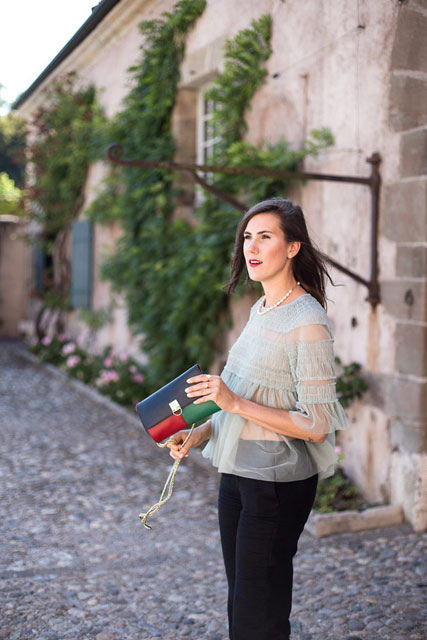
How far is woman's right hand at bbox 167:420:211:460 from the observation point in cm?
210

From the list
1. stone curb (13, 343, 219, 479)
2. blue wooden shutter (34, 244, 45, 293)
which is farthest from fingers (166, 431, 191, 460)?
blue wooden shutter (34, 244, 45, 293)

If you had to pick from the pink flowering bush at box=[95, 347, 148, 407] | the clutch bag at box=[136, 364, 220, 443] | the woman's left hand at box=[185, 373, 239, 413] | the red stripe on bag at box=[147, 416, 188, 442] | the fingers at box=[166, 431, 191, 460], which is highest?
the woman's left hand at box=[185, 373, 239, 413]

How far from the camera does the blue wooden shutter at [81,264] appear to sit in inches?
363

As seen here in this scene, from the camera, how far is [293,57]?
4.95 meters

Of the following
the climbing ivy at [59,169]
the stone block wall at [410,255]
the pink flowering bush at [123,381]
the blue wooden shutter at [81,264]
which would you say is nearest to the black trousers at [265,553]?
the stone block wall at [410,255]

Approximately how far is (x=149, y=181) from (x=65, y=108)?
3074mm

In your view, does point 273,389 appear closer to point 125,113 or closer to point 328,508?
point 328,508

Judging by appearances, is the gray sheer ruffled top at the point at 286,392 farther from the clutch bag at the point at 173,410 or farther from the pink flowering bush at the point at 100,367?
the pink flowering bush at the point at 100,367

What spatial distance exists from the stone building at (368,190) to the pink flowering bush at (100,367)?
10.1ft

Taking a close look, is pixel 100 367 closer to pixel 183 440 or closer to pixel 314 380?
pixel 183 440

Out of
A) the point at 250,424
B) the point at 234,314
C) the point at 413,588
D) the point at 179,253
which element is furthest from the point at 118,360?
the point at 250,424

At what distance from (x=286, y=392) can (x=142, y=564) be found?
1881 millimetres

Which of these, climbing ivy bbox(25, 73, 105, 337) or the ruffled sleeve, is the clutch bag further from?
climbing ivy bbox(25, 73, 105, 337)

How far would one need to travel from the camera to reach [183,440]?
219cm
